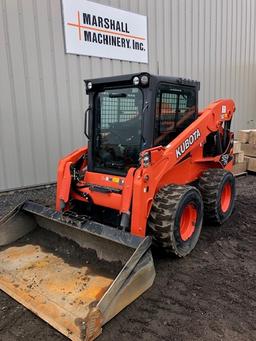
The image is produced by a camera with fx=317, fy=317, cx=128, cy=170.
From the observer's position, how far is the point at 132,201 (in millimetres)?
3373

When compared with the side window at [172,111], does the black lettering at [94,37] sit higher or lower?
higher

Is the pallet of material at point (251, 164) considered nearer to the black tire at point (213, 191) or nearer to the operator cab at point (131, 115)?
the black tire at point (213, 191)

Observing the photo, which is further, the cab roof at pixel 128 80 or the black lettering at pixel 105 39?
the black lettering at pixel 105 39

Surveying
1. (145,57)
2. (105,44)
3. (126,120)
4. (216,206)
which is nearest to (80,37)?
(105,44)

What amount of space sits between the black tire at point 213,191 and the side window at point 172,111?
90 centimetres

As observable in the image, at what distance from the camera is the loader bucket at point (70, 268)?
2.62 meters

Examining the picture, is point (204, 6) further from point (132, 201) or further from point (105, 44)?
point (132, 201)

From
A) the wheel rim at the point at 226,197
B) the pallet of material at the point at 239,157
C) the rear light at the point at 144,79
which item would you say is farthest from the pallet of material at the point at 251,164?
the rear light at the point at 144,79

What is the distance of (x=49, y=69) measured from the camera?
6.28m

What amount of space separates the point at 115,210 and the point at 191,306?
134 centimetres

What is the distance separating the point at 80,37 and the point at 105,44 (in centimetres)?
65

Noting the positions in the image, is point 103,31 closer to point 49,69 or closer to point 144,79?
Result: point 49,69

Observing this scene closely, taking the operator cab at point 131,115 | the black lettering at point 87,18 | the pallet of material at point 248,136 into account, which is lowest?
the pallet of material at point 248,136

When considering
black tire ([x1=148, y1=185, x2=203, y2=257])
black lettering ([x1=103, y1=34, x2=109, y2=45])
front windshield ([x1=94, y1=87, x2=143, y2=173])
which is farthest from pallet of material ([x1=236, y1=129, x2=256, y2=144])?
front windshield ([x1=94, y1=87, x2=143, y2=173])
